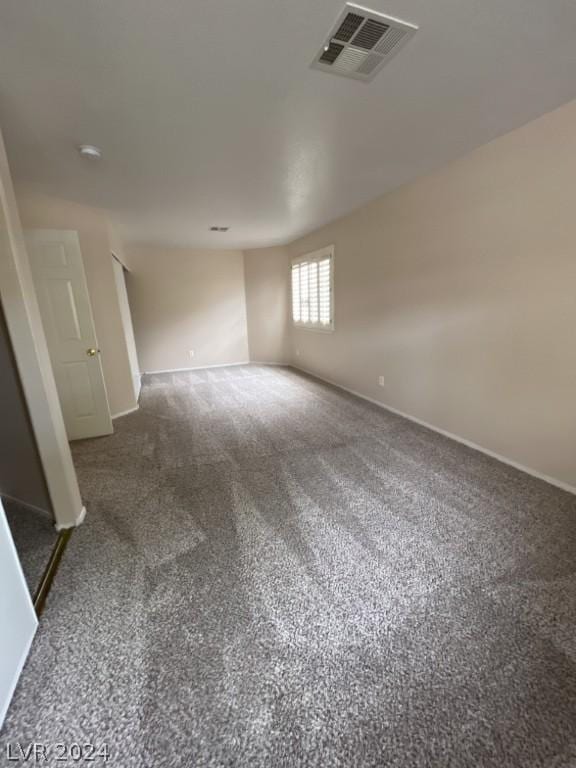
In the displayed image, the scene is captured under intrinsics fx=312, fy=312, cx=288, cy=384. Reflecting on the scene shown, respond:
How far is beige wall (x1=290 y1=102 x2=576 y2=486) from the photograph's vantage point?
2.11 m

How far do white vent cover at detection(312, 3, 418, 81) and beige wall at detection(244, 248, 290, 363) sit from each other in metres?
4.61

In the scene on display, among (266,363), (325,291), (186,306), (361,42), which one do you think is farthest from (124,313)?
(361,42)

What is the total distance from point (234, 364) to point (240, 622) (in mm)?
5865

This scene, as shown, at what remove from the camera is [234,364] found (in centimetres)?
697

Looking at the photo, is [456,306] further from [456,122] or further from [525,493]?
[525,493]

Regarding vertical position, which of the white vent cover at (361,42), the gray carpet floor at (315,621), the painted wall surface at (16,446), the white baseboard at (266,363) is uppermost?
the white vent cover at (361,42)

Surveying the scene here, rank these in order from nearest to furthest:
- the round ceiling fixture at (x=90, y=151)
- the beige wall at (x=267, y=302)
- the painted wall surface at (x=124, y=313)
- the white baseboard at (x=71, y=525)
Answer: the white baseboard at (x=71, y=525)
the round ceiling fixture at (x=90, y=151)
the painted wall surface at (x=124, y=313)
the beige wall at (x=267, y=302)

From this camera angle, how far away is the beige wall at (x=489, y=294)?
2.11m

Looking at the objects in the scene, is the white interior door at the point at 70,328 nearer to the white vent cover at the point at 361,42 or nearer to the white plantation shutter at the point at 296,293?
the white vent cover at the point at 361,42

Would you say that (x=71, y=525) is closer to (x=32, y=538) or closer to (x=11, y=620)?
(x=32, y=538)

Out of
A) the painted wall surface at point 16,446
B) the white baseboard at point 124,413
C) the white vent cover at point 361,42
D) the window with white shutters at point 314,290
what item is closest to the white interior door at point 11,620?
the painted wall surface at point 16,446

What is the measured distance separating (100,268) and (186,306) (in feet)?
8.88

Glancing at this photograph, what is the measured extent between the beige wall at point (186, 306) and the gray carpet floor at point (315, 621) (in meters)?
4.15

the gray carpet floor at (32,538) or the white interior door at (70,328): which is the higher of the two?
the white interior door at (70,328)
